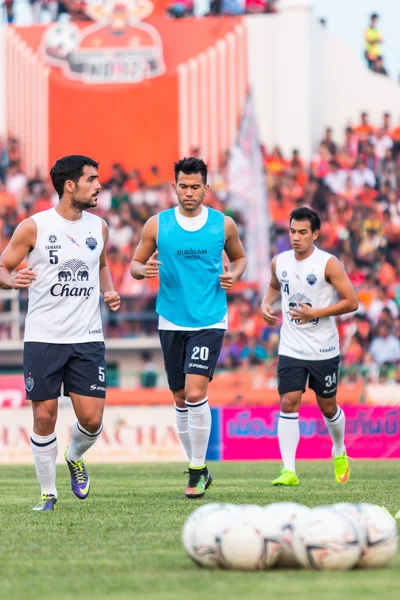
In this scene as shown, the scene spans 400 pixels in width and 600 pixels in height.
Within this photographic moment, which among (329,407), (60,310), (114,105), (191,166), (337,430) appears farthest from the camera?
(114,105)

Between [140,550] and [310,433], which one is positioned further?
[310,433]

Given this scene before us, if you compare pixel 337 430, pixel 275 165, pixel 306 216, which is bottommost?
pixel 337 430

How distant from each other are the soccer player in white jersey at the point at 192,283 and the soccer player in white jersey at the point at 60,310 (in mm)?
1006

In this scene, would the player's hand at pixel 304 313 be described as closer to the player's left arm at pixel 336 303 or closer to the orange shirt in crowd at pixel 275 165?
the player's left arm at pixel 336 303

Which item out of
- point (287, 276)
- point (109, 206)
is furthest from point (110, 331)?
point (287, 276)

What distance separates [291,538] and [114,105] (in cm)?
3051

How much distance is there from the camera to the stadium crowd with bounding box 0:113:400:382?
2394 centimetres

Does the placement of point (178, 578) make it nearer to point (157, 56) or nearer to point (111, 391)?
point (111, 391)

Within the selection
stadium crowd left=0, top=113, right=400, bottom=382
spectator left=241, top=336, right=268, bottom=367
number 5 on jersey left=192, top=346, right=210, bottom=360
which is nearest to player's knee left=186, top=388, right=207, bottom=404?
number 5 on jersey left=192, top=346, right=210, bottom=360

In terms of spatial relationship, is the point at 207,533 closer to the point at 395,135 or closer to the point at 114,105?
the point at 395,135

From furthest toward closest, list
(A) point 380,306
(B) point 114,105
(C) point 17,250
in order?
(B) point 114,105 < (A) point 380,306 < (C) point 17,250

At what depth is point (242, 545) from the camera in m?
5.36

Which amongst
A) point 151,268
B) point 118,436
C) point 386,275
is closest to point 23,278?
point 151,268

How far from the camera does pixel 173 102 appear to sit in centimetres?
3491
